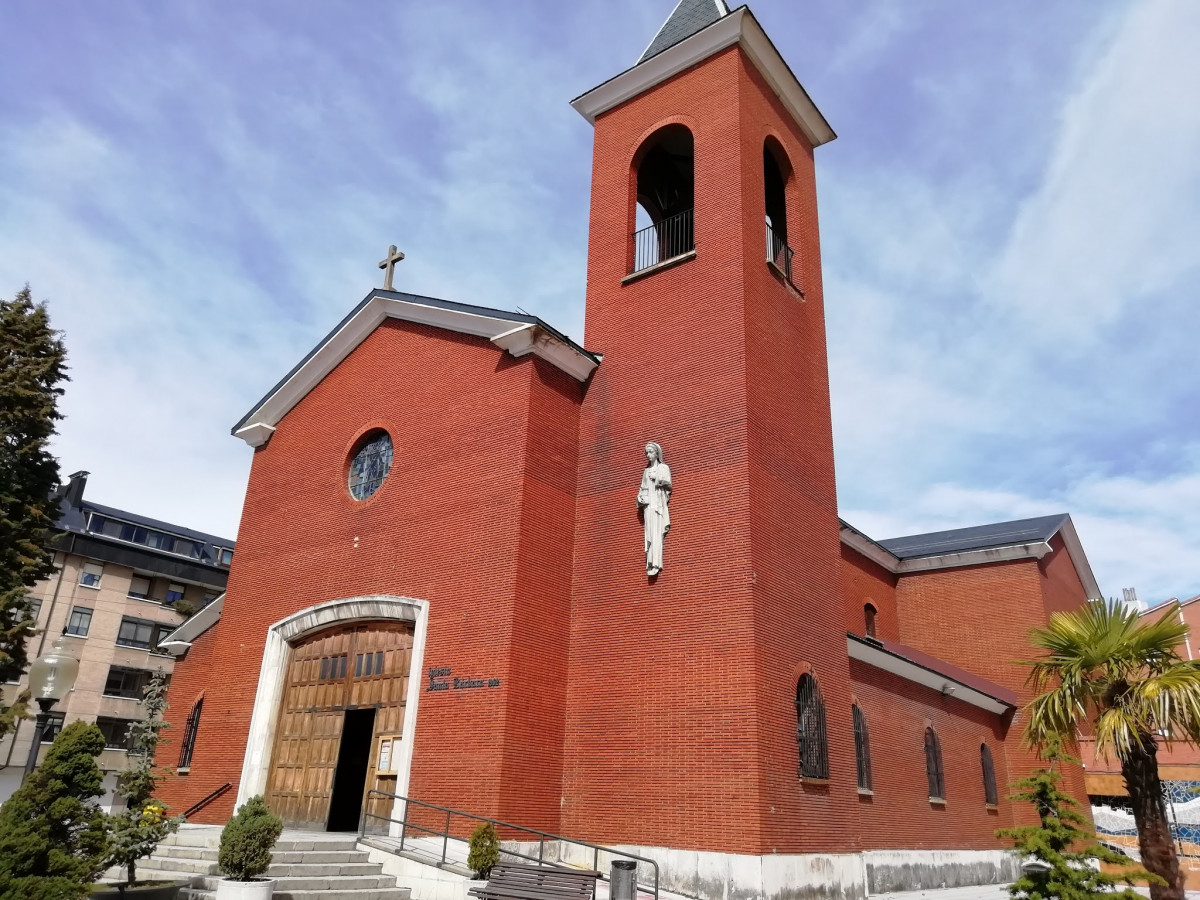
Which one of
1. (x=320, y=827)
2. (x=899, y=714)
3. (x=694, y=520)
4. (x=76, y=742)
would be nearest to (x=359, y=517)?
(x=320, y=827)

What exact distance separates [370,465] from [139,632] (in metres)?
28.5

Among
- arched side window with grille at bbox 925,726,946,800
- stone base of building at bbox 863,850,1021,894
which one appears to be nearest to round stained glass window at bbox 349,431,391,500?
stone base of building at bbox 863,850,1021,894

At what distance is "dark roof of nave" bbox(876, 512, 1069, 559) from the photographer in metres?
24.9

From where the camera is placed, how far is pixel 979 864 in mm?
19156

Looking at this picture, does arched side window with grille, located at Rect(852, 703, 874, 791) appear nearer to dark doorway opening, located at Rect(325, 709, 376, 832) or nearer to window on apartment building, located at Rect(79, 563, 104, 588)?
dark doorway opening, located at Rect(325, 709, 376, 832)

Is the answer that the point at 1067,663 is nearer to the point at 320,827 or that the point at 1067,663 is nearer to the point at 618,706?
the point at 618,706

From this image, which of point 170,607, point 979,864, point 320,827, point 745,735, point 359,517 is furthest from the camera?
point 170,607

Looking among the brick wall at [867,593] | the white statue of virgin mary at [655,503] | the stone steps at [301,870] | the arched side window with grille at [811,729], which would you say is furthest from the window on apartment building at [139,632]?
the arched side window with grille at [811,729]

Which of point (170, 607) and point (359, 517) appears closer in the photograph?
point (359, 517)

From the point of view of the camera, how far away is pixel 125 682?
3866cm

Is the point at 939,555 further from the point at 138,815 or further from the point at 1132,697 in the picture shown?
the point at 138,815

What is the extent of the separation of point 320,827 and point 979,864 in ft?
43.9

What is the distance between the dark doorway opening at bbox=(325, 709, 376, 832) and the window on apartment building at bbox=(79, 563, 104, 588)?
86.5 feet

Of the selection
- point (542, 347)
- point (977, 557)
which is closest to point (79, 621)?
point (542, 347)
